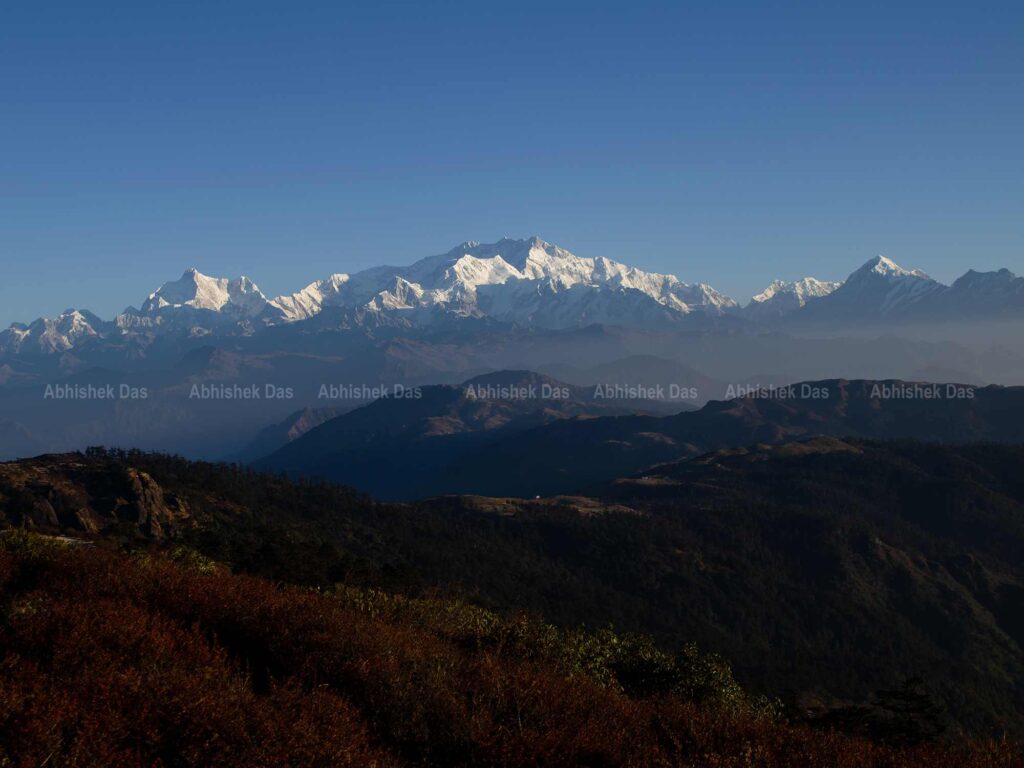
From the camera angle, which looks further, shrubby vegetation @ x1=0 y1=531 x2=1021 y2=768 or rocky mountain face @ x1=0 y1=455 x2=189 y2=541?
rocky mountain face @ x1=0 y1=455 x2=189 y2=541

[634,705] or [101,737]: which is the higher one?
[101,737]

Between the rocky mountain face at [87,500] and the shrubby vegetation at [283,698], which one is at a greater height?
the shrubby vegetation at [283,698]

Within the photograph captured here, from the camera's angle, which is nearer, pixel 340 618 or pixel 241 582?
pixel 340 618

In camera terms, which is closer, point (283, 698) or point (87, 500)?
point (283, 698)

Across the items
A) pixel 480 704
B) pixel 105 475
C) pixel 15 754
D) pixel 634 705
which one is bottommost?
pixel 105 475

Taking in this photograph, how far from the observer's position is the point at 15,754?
16.8m

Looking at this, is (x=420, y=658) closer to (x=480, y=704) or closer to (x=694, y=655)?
(x=480, y=704)

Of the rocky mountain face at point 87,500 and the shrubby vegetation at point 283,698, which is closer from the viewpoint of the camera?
the shrubby vegetation at point 283,698

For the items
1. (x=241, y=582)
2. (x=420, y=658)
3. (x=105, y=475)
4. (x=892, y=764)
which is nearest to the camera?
(x=892, y=764)

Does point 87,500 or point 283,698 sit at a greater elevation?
point 283,698

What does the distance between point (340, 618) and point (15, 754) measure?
11504mm

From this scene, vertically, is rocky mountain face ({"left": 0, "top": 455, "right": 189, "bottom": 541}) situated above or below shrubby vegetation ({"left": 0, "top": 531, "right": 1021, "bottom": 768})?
below

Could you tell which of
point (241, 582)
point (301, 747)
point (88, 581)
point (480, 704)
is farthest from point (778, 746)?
point (88, 581)

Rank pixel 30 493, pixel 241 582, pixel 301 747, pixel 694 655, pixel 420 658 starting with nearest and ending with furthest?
pixel 301 747, pixel 420 658, pixel 241 582, pixel 694 655, pixel 30 493
